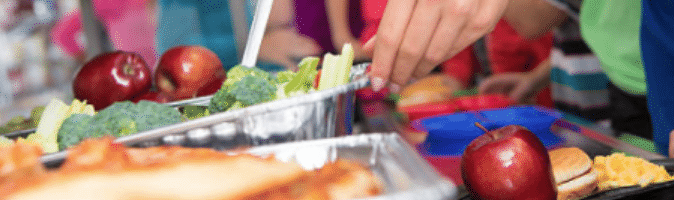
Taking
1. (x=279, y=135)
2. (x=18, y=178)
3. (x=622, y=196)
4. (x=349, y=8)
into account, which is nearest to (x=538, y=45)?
(x=349, y=8)

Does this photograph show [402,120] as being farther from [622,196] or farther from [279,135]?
[279,135]

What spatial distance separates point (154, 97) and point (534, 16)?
1.82 metres

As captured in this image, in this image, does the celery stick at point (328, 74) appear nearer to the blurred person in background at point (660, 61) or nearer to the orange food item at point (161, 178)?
the orange food item at point (161, 178)

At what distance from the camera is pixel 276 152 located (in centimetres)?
41

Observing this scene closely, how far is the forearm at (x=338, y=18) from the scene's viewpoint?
2.68 m

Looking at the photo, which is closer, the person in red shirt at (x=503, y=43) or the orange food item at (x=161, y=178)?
the orange food item at (x=161, y=178)

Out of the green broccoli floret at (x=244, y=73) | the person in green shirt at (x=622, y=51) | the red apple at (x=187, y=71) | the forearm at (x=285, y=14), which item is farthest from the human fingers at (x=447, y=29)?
the forearm at (x=285, y=14)

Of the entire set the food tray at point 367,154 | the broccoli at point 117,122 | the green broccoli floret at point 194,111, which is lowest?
the green broccoli floret at point 194,111

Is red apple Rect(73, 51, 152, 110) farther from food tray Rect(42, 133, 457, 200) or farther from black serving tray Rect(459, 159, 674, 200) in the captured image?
black serving tray Rect(459, 159, 674, 200)

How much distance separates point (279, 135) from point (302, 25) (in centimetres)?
220

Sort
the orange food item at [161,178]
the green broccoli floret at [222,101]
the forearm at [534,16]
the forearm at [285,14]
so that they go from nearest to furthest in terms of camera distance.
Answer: the orange food item at [161,178], the green broccoli floret at [222,101], the forearm at [534,16], the forearm at [285,14]

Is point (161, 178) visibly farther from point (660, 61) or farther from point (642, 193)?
point (660, 61)

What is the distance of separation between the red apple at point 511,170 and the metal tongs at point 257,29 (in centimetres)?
40

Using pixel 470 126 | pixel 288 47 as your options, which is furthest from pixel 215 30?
pixel 470 126
